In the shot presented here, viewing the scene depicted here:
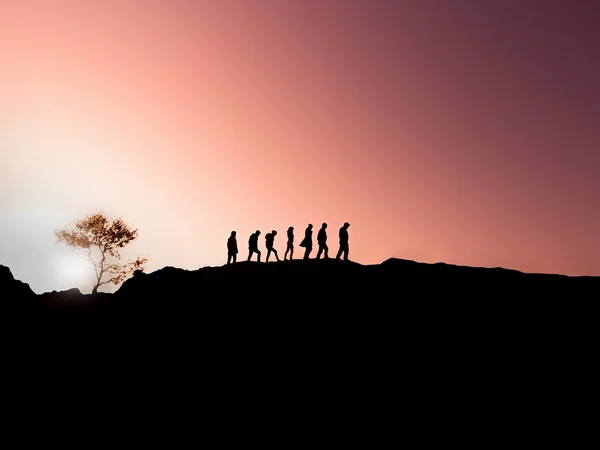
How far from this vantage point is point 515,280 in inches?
1050

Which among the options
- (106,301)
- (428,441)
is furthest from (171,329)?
(428,441)

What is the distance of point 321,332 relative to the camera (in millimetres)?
24828

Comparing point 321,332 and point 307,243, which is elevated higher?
point 307,243

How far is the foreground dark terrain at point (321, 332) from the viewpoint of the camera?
22.1m

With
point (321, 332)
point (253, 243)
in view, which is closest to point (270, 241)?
point (253, 243)

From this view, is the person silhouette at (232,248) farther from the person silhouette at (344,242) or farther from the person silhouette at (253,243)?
the person silhouette at (344,242)

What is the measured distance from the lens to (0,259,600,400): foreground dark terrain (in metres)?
22.1

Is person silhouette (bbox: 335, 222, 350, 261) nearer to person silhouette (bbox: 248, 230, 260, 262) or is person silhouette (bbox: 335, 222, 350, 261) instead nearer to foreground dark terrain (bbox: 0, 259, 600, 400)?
foreground dark terrain (bbox: 0, 259, 600, 400)

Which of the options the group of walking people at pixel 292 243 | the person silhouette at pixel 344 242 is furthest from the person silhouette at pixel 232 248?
the person silhouette at pixel 344 242

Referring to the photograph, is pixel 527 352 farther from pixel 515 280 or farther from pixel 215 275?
pixel 215 275

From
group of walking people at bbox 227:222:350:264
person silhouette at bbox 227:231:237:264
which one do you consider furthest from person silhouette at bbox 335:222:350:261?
person silhouette at bbox 227:231:237:264

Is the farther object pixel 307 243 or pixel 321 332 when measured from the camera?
pixel 307 243

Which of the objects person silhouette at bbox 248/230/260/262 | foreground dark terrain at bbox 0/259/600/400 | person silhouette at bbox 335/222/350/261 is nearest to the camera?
foreground dark terrain at bbox 0/259/600/400

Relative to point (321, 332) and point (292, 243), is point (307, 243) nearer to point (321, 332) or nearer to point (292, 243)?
point (292, 243)
